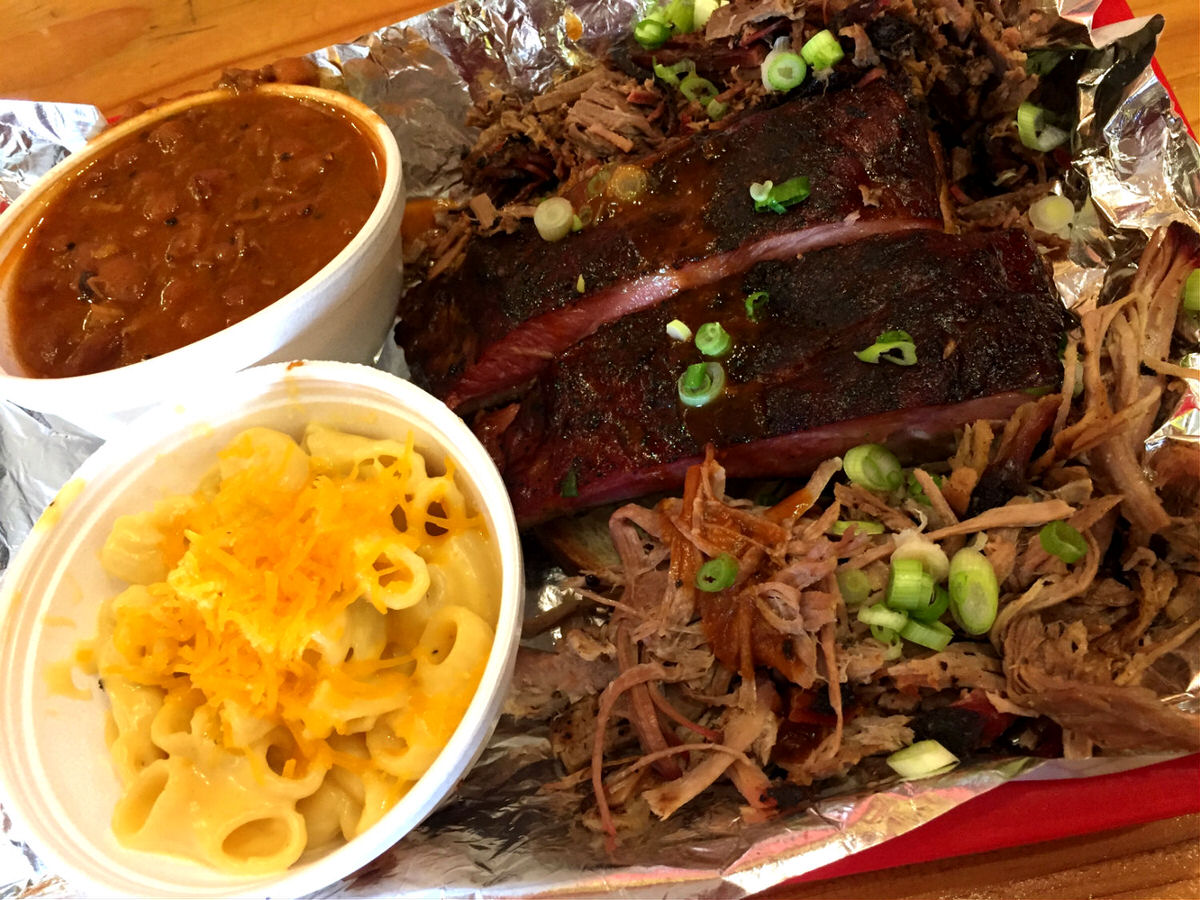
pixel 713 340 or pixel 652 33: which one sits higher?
pixel 652 33

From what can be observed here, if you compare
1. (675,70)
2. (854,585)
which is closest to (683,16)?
(675,70)

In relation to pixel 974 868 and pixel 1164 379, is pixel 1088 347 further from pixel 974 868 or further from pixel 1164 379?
pixel 974 868

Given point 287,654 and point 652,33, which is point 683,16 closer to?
point 652,33

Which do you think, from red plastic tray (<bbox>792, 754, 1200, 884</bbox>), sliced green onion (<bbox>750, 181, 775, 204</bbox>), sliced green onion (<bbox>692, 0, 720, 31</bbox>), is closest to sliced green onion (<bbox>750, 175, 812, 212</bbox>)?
sliced green onion (<bbox>750, 181, 775, 204</bbox>)

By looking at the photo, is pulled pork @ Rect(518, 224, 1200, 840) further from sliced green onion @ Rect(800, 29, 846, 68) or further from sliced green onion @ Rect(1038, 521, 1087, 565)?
sliced green onion @ Rect(800, 29, 846, 68)

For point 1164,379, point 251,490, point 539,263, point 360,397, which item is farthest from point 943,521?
point 251,490

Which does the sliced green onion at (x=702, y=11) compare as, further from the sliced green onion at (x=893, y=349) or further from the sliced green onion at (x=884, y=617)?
the sliced green onion at (x=884, y=617)
